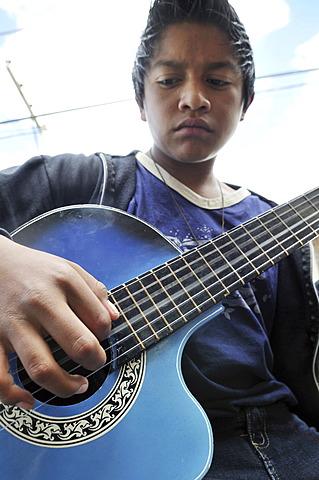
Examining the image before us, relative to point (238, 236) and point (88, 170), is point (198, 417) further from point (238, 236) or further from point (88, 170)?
point (88, 170)

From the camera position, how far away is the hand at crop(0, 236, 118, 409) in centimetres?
27

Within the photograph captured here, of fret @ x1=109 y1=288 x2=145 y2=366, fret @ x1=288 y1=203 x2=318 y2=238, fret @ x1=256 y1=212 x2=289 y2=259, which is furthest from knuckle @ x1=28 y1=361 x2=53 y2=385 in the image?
fret @ x1=288 y1=203 x2=318 y2=238

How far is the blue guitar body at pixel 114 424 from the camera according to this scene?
318 mm

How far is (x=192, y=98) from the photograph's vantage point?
1.92ft

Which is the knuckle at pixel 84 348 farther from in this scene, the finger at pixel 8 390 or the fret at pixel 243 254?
the fret at pixel 243 254

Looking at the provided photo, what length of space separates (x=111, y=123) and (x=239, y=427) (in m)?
0.72

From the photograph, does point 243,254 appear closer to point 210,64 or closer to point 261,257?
point 261,257

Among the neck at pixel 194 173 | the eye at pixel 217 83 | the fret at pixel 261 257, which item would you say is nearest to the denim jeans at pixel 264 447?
the fret at pixel 261 257

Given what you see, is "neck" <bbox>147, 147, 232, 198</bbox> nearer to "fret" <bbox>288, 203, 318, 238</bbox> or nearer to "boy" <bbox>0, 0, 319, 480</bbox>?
"boy" <bbox>0, 0, 319, 480</bbox>

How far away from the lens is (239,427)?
0.49 metres

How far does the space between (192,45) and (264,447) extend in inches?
26.1

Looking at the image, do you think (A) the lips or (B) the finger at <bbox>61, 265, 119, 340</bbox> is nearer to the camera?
(B) the finger at <bbox>61, 265, 119, 340</bbox>

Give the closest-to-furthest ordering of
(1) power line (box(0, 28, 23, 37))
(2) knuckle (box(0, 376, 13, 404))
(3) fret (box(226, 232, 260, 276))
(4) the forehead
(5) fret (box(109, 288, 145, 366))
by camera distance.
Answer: (2) knuckle (box(0, 376, 13, 404)) → (5) fret (box(109, 288, 145, 366)) → (3) fret (box(226, 232, 260, 276)) → (4) the forehead → (1) power line (box(0, 28, 23, 37))

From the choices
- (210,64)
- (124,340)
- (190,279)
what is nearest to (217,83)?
(210,64)
